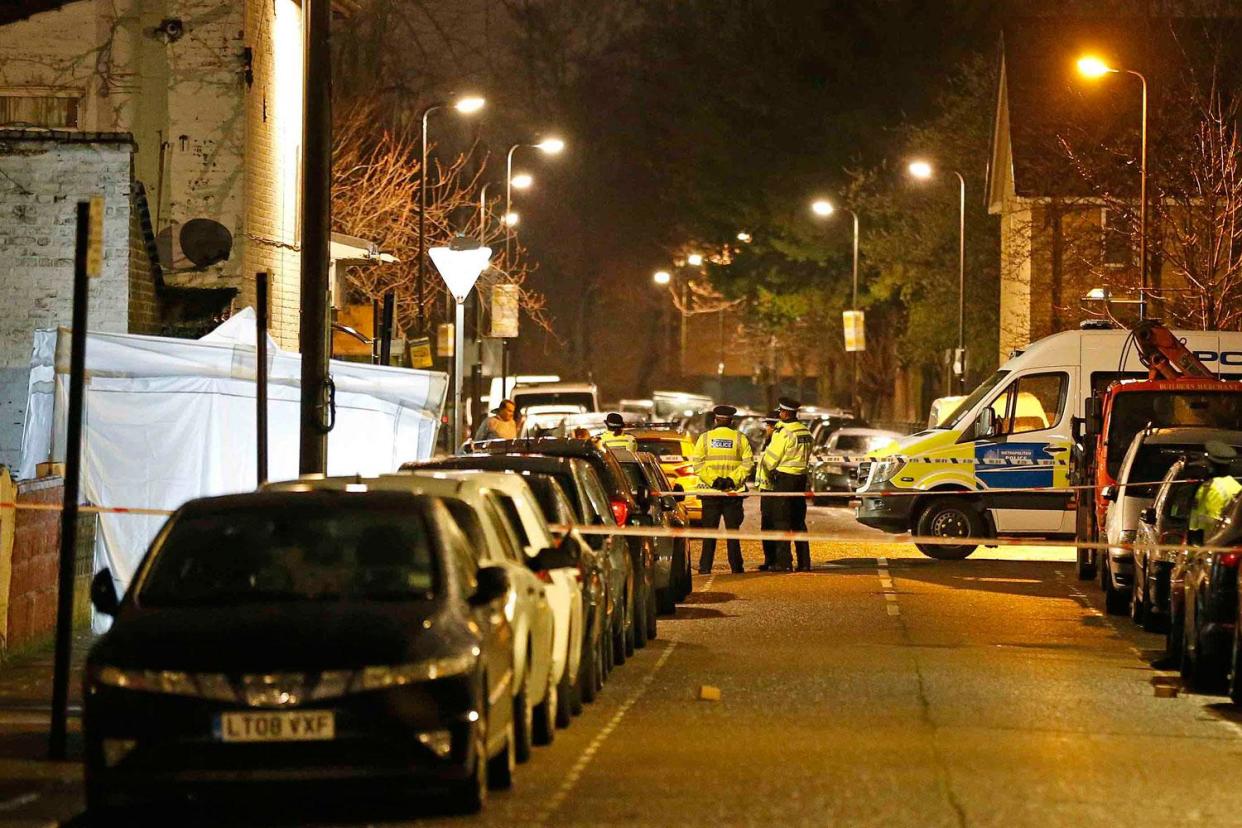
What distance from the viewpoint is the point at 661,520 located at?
20.2m

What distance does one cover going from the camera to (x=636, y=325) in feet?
385

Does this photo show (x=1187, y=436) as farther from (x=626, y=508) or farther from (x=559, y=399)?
(x=559, y=399)

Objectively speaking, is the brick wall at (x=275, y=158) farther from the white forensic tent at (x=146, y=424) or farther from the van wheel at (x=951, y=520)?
the white forensic tent at (x=146, y=424)

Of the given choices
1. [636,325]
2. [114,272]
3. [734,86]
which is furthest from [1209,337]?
[636,325]

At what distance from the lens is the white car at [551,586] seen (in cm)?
1177

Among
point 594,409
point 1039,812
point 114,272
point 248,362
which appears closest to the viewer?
point 1039,812

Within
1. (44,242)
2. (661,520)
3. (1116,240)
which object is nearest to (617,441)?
(661,520)

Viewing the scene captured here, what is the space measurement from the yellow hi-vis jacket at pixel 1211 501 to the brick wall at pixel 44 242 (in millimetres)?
10398

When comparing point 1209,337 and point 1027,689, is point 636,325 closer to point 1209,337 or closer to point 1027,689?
point 1209,337

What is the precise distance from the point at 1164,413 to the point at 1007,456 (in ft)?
9.95

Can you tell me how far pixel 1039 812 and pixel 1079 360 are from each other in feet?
59.1

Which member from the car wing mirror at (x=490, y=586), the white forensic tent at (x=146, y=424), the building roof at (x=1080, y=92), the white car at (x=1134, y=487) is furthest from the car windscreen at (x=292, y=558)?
the building roof at (x=1080, y=92)

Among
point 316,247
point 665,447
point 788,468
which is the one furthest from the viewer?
point 665,447

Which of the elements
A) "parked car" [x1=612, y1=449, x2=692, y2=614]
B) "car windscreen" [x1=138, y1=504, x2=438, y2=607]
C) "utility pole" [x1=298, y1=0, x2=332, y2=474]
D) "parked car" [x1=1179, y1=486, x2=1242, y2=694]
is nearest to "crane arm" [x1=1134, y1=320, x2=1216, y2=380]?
"parked car" [x1=612, y1=449, x2=692, y2=614]
